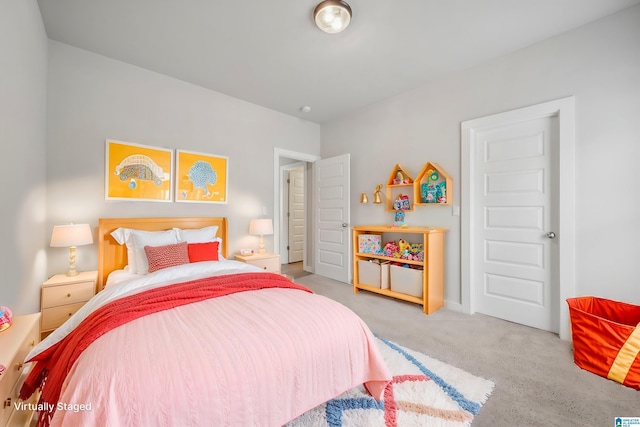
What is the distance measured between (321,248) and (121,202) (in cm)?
293

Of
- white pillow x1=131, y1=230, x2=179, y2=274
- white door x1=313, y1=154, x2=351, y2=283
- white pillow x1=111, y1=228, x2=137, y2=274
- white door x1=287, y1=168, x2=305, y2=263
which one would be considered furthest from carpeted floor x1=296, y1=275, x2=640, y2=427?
white door x1=287, y1=168, x2=305, y2=263

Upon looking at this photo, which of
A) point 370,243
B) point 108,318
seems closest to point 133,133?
point 108,318

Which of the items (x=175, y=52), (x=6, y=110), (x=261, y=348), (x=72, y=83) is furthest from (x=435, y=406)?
(x=72, y=83)

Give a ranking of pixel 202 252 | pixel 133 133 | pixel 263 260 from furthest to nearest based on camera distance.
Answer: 1. pixel 263 260
2. pixel 133 133
3. pixel 202 252

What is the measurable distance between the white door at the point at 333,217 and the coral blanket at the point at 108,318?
7.60ft

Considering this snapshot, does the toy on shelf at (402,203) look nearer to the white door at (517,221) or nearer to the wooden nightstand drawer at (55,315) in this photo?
the white door at (517,221)

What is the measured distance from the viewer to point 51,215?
244 centimetres

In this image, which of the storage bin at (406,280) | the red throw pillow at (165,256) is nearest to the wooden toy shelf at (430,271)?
the storage bin at (406,280)

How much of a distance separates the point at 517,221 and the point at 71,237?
13.9 feet

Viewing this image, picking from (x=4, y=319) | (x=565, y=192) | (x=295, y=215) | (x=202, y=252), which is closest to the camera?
(x=4, y=319)

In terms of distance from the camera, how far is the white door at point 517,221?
2500 millimetres

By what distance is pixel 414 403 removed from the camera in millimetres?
1551

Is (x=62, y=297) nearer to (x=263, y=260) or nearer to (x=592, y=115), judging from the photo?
(x=263, y=260)

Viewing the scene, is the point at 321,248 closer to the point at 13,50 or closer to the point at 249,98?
the point at 249,98
